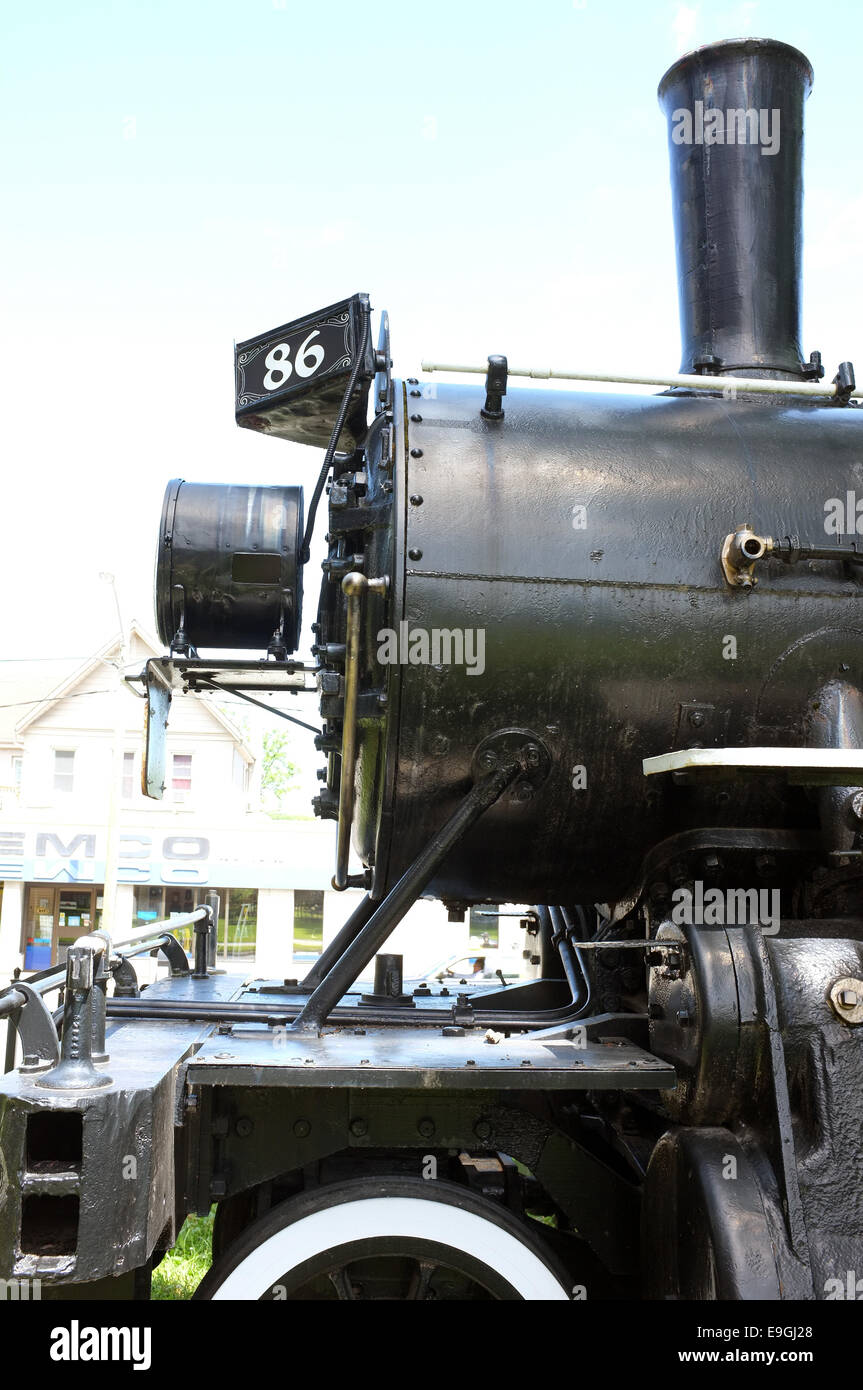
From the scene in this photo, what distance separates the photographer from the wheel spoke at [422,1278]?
8.75 feet

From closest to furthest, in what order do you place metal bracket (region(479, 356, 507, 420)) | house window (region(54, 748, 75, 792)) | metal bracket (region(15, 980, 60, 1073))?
metal bracket (region(15, 980, 60, 1073)) → metal bracket (region(479, 356, 507, 420)) → house window (region(54, 748, 75, 792))

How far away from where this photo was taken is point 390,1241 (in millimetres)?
2652

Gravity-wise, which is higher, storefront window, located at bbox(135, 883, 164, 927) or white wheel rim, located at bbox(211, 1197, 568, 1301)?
white wheel rim, located at bbox(211, 1197, 568, 1301)

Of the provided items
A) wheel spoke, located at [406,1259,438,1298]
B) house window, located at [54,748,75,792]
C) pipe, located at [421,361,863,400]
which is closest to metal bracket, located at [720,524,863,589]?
pipe, located at [421,361,863,400]

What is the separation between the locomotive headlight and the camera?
3428 millimetres

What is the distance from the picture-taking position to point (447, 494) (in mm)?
2961

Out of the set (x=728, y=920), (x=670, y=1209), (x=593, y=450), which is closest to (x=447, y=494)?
(x=593, y=450)

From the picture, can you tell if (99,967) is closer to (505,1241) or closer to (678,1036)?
(505,1241)

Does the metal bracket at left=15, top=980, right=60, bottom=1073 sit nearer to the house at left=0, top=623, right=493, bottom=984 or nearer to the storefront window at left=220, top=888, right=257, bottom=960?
the house at left=0, top=623, right=493, bottom=984

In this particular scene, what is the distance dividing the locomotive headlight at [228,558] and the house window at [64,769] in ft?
72.4

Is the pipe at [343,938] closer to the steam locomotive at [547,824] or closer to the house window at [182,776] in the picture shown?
the steam locomotive at [547,824]

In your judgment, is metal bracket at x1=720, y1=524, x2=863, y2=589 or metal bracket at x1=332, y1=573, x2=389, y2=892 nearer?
metal bracket at x1=332, y1=573, x2=389, y2=892

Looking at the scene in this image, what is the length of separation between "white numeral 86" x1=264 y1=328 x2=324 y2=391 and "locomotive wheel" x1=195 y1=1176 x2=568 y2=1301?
2.47 meters
